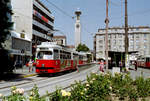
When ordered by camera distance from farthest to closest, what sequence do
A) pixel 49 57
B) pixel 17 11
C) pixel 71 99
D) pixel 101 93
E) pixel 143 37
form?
pixel 143 37, pixel 17 11, pixel 49 57, pixel 101 93, pixel 71 99

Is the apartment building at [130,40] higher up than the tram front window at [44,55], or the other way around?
the apartment building at [130,40]

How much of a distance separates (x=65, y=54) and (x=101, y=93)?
16.4 m

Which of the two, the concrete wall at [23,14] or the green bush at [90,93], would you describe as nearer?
the green bush at [90,93]

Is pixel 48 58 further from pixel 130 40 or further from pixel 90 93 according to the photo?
pixel 130 40

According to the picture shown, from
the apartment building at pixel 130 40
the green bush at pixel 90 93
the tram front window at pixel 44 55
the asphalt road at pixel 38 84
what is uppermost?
the apartment building at pixel 130 40

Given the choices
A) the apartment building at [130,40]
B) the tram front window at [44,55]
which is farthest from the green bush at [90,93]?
the apartment building at [130,40]

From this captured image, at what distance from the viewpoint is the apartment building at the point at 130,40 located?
9762 cm

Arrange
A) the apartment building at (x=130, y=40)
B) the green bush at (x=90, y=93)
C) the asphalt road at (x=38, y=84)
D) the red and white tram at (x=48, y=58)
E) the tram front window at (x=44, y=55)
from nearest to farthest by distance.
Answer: the green bush at (x=90, y=93), the asphalt road at (x=38, y=84), the red and white tram at (x=48, y=58), the tram front window at (x=44, y=55), the apartment building at (x=130, y=40)

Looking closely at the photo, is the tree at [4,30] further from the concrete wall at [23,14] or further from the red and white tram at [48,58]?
the concrete wall at [23,14]

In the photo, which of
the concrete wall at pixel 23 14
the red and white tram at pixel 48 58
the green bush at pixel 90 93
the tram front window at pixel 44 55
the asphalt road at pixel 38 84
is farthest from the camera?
the concrete wall at pixel 23 14

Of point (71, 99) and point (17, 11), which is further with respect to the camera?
point (17, 11)

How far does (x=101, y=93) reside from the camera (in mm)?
5898

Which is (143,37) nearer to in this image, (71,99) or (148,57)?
(148,57)

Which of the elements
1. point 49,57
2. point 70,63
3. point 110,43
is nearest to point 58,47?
point 49,57
